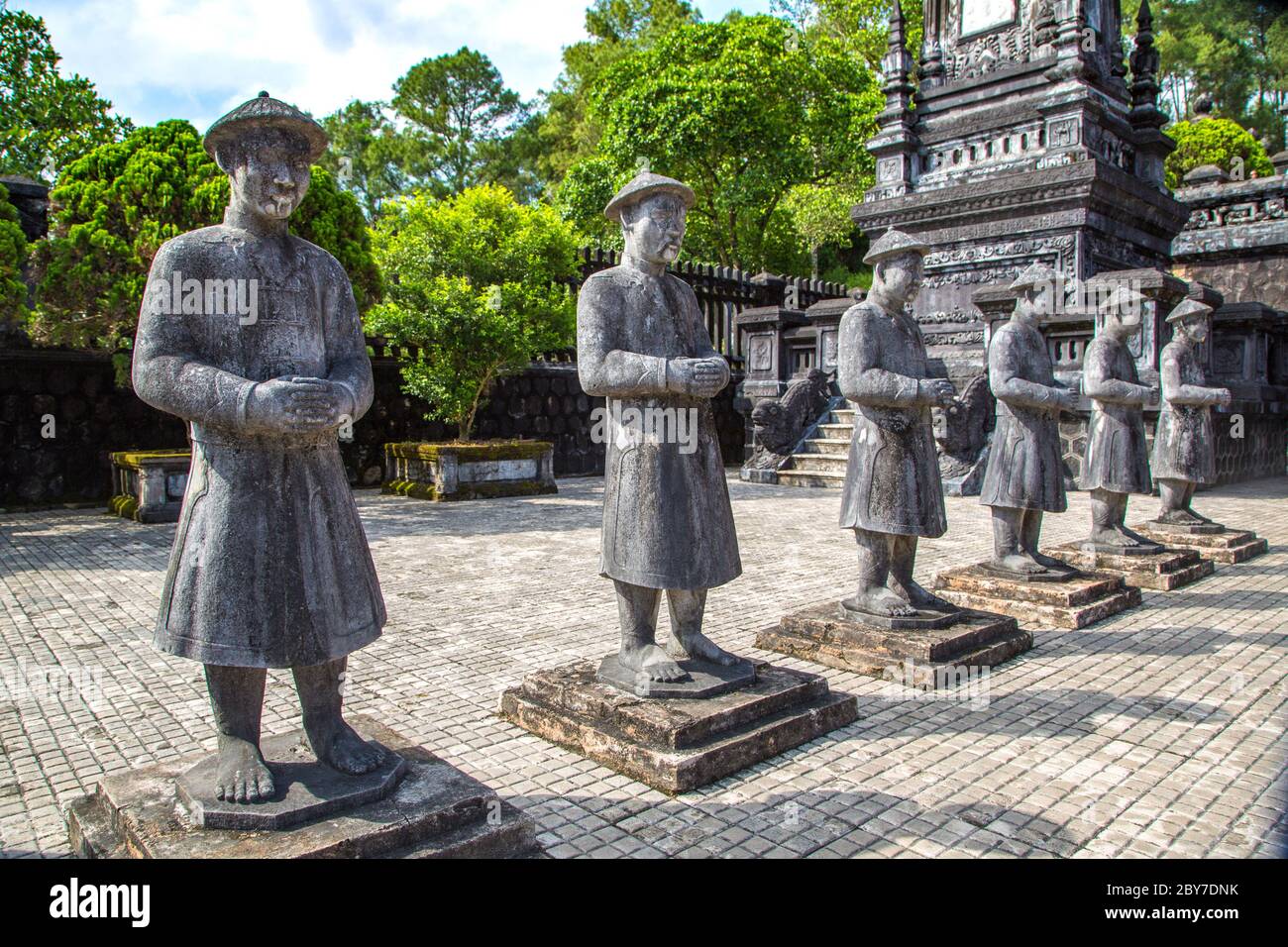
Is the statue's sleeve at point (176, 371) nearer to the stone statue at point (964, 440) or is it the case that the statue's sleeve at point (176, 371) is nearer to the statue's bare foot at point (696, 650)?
the statue's bare foot at point (696, 650)

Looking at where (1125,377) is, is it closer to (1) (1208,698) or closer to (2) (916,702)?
(1) (1208,698)

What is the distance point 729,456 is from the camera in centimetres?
1841

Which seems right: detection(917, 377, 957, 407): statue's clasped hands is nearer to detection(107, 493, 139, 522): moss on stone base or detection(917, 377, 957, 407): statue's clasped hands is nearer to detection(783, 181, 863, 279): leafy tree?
detection(107, 493, 139, 522): moss on stone base

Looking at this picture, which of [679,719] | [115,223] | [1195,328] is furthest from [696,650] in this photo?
[115,223]

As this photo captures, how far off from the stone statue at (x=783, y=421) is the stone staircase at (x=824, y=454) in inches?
7.2

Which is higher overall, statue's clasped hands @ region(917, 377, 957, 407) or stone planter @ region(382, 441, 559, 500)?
statue's clasped hands @ region(917, 377, 957, 407)

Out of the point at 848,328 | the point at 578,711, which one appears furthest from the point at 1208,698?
the point at 578,711

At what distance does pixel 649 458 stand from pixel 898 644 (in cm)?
202

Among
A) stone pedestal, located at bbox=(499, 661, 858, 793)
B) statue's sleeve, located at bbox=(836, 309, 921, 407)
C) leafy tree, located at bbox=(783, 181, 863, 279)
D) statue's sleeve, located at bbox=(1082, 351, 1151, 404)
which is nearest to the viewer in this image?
stone pedestal, located at bbox=(499, 661, 858, 793)

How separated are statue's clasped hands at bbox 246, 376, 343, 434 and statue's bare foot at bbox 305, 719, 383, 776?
1051mm

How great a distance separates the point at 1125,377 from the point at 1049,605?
99.6 inches

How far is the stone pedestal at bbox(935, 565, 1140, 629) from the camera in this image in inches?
243

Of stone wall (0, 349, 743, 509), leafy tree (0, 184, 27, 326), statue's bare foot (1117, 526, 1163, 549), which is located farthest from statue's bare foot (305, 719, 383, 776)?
stone wall (0, 349, 743, 509)

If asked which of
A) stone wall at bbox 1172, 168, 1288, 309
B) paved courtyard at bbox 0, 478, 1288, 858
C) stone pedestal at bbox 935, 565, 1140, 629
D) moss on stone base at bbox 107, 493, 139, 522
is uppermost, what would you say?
stone wall at bbox 1172, 168, 1288, 309
